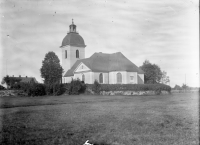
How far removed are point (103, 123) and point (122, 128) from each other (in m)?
1.07

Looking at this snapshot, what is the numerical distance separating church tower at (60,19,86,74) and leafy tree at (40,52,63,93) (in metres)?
1.89

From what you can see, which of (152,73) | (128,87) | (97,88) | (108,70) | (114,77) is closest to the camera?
(97,88)

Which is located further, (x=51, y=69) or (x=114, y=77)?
(x=51, y=69)

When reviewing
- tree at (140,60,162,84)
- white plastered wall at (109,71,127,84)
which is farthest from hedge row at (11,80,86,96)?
tree at (140,60,162,84)

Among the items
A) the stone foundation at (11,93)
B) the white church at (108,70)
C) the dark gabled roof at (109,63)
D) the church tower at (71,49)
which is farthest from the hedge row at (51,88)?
the church tower at (71,49)

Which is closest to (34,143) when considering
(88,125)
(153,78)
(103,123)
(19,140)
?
(19,140)

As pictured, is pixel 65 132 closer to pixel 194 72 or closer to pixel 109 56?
pixel 194 72

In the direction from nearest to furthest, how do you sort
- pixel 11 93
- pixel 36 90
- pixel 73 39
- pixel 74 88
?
1. pixel 11 93
2. pixel 36 90
3. pixel 74 88
4. pixel 73 39

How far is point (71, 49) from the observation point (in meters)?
52.9

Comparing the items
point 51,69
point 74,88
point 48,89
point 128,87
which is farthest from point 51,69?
point 128,87

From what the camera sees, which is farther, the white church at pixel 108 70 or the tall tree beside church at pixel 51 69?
the tall tree beside church at pixel 51 69

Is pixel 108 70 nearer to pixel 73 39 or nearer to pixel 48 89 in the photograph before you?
pixel 73 39

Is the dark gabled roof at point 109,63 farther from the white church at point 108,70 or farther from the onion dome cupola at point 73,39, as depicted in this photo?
the onion dome cupola at point 73,39

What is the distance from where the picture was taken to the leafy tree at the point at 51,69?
49.8 meters
